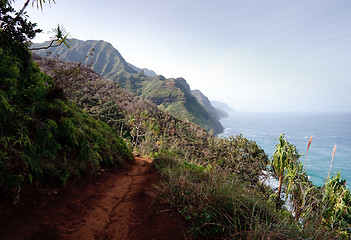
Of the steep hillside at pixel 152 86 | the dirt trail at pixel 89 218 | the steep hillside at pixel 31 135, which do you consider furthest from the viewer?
the steep hillside at pixel 152 86

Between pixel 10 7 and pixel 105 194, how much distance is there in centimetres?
558

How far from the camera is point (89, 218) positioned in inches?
114

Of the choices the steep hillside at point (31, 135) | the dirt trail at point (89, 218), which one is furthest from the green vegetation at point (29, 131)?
the dirt trail at point (89, 218)

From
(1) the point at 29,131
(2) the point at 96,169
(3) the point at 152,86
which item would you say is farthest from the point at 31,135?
(3) the point at 152,86

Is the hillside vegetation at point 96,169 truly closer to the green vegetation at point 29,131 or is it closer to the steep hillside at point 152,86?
the green vegetation at point 29,131

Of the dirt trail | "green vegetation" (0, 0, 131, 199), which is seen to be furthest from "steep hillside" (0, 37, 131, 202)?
the dirt trail

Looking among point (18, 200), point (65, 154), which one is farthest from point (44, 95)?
point (18, 200)

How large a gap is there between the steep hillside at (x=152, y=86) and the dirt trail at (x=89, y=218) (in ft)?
268

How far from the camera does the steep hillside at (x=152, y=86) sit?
336 ft

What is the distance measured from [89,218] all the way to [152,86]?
13344cm

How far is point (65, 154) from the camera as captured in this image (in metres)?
3.79

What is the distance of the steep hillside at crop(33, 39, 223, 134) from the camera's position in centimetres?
10244

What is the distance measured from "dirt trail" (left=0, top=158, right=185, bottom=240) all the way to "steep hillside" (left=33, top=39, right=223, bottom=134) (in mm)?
81735

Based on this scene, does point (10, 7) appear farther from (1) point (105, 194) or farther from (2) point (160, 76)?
(2) point (160, 76)
